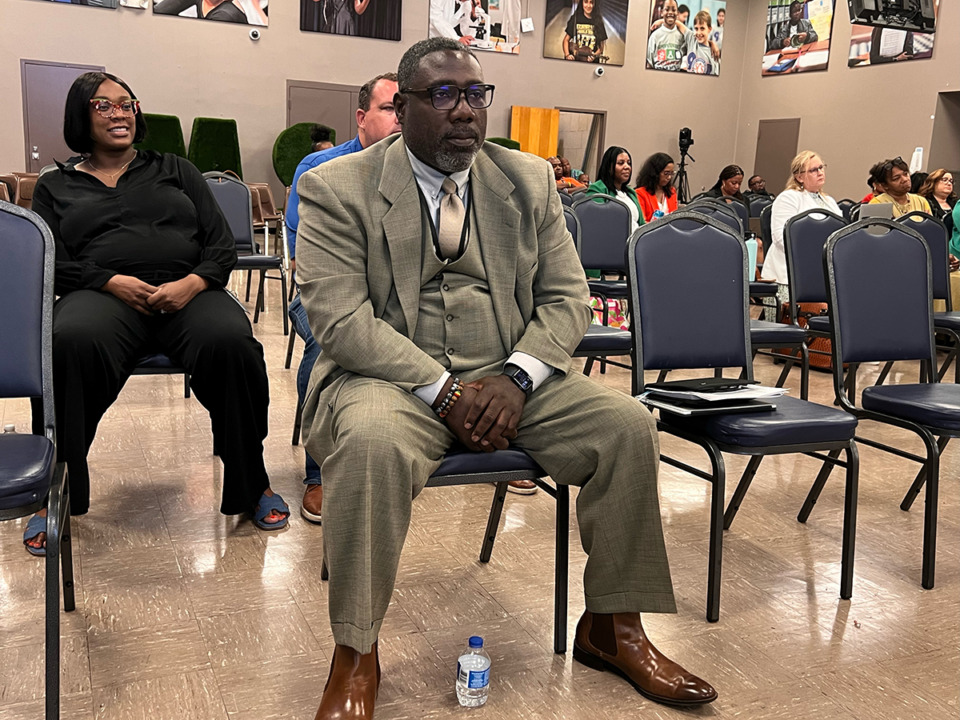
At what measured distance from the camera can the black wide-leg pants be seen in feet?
7.36

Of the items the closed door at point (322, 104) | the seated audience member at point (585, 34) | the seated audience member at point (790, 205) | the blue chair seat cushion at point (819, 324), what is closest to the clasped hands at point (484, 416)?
the blue chair seat cushion at point (819, 324)

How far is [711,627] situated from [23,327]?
1.61m

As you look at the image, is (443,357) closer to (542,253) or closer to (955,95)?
(542,253)

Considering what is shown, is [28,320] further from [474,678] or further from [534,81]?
[534,81]

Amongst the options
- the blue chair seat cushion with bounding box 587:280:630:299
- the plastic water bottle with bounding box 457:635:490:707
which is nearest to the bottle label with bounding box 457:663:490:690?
the plastic water bottle with bounding box 457:635:490:707

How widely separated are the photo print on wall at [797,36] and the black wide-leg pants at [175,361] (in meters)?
11.8

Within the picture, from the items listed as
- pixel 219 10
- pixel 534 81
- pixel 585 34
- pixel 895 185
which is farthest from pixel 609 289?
pixel 585 34

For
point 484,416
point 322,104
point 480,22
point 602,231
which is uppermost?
point 480,22

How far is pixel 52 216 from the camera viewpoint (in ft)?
8.21

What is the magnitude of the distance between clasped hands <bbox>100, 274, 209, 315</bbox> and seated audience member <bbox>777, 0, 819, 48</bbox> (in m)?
12.1

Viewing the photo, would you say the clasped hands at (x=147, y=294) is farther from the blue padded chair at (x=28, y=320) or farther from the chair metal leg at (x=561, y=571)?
the chair metal leg at (x=561, y=571)

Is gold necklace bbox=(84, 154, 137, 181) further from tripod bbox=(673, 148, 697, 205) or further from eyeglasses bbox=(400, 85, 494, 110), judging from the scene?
tripod bbox=(673, 148, 697, 205)

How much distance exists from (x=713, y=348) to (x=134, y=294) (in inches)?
62.4

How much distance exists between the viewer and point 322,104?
11.7 metres
